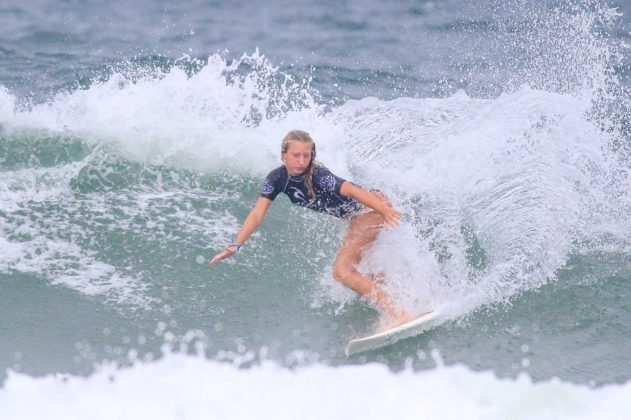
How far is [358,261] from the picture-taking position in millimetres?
6781

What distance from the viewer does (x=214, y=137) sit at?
9.23 metres

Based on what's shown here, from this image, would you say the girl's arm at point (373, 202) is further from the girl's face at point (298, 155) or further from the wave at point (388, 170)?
the wave at point (388, 170)

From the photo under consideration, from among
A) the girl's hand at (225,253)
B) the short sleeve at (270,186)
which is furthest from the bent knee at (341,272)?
the girl's hand at (225,253)

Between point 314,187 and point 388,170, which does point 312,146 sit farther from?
point 388,170

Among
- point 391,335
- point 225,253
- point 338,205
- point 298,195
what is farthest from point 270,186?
point 391,335

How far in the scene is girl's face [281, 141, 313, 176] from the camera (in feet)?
20.6

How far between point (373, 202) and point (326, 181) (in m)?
0.44

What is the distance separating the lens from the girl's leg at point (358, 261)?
6.43m

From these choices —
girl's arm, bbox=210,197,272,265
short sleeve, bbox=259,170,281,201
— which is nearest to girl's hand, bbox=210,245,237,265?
girl's arm, bbox=210,197,272,265

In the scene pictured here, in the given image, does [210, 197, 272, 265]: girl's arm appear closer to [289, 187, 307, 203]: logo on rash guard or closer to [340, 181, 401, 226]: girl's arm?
[289, 187, 307, 203]: logo on rash guard

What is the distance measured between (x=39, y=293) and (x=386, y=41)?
7.86 meters

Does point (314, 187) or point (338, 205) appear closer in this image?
point (314, 187)

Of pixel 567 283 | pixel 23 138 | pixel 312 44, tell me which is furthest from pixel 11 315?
pixel 312 44

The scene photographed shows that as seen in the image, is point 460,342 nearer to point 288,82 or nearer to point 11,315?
point 11,315
